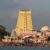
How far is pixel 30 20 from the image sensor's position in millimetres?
127812

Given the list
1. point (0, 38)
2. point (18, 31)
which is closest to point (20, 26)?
point (18, 31)

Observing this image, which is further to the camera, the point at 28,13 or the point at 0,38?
the point at 28,13

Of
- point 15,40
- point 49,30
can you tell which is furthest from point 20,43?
point 49,30

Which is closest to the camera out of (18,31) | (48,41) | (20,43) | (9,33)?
(20,43)

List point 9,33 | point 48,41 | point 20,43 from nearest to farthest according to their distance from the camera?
point 20,43
point 48,41
point 9,33

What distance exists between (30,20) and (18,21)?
17.1 ft

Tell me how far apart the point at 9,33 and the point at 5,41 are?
621 inches

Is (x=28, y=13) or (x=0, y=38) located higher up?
(x=28, y=13)

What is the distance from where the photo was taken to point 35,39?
110938mm

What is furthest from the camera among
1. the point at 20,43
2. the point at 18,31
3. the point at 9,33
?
the point at 18,31

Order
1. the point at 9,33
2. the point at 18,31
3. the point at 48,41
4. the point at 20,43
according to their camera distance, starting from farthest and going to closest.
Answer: the point at 18,31 < the point at 9,33 < the point at 48,41 < the point at 20,43

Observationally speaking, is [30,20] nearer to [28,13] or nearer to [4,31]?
[28,13]

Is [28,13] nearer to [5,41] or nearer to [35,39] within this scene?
[35,39]

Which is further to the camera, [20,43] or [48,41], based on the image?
[48,41]
